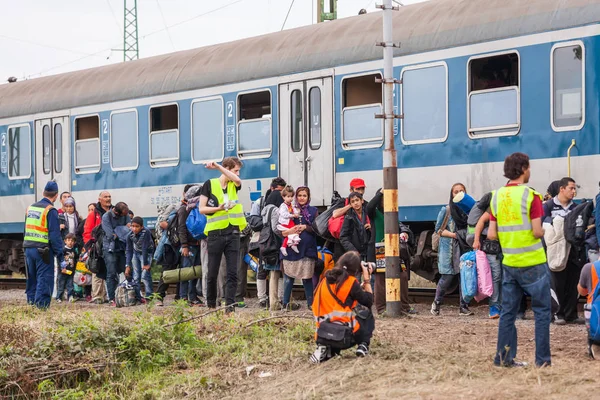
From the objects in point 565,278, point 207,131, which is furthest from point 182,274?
point 565,278

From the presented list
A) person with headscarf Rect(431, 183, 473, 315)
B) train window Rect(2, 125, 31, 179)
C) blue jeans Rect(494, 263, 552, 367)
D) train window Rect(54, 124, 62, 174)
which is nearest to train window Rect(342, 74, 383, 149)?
person with headscarf Rect(431, 183, 473, 315)

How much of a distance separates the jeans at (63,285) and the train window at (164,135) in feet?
8.23

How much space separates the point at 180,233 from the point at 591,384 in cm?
833

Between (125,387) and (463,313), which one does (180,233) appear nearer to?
(463,313)

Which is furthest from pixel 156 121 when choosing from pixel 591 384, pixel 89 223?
pixel 591 384

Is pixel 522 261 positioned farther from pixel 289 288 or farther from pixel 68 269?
pixel 68 269

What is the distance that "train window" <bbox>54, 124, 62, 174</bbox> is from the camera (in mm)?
20125

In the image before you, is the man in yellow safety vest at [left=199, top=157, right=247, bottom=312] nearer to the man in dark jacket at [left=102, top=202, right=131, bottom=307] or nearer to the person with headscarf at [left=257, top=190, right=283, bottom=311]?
the person with headscarf at [left=257, top=190, right=283, bottom=311]

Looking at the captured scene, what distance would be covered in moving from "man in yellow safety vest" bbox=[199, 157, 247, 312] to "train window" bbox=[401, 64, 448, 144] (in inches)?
113

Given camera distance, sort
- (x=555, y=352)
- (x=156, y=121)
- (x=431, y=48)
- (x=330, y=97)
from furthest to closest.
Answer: (x=156, y=121) → (x=330, y=97) → (x=431, y=48) → (x=555, y=352)

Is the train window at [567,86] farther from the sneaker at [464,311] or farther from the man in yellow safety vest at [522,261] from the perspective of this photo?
the man in yellow safety vest at [522,261]

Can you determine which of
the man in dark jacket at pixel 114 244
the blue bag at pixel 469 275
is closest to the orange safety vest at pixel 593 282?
the blue bag at pixel 469 275

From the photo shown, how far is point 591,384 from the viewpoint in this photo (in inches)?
283

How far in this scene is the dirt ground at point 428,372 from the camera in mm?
7180
